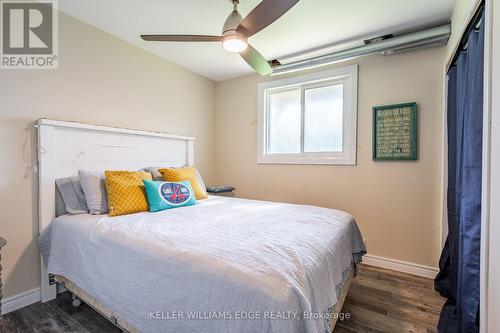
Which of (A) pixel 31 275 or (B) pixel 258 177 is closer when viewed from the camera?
(A) pixel 31 275

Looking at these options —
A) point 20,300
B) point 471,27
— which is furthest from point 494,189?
point 20,300

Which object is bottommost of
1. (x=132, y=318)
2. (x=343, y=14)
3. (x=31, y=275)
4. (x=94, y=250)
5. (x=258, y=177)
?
(x=31, y=275)

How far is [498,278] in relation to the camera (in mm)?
936

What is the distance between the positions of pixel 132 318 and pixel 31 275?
55.4 inches

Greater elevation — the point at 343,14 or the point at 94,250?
the point at 343,14

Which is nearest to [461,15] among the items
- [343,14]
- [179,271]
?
[343,14]

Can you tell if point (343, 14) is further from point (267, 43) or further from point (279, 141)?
point (279, 141)

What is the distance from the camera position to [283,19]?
2.12 meters

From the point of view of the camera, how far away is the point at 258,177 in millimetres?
3387

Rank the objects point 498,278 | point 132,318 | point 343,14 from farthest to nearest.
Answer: point 343,14 → point 132,318 → point 498,278

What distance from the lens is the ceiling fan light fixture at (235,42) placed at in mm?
1642

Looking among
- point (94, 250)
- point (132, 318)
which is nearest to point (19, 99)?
point (94, 250)

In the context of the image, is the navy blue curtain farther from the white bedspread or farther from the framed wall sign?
the framed wall sign

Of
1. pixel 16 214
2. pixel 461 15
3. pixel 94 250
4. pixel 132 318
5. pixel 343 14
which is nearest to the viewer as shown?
pixel 132 318
